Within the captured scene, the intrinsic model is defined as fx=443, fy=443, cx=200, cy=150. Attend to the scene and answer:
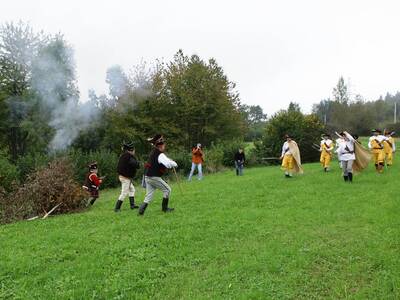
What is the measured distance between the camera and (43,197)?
13.6 meters

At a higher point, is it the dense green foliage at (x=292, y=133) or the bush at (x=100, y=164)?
the dense green foliage at (x=292, y=133)

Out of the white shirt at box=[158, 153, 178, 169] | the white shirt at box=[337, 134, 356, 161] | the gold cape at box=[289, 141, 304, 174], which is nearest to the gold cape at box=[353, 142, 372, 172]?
the white shirt at box=[337, 134, 356, 161]

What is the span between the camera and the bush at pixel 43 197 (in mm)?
13451

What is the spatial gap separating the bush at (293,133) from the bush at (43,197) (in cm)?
2059

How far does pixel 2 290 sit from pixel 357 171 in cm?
1466

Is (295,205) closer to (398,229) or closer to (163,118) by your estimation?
(398,229)

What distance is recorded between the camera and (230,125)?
43156 mm

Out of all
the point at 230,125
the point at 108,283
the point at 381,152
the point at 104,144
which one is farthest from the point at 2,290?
the point at 230,125

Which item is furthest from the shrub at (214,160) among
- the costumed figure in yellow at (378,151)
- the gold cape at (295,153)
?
the costumed figure in yellow at (378,151)

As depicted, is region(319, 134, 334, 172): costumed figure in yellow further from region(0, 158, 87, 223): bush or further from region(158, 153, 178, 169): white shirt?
region(0, 158, 87, 223): bush

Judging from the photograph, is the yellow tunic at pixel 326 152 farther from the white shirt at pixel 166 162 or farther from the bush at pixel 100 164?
the bush at pixel 100 164

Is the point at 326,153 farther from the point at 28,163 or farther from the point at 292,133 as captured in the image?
the point at 28,163

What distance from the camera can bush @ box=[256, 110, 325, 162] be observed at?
3219 cm

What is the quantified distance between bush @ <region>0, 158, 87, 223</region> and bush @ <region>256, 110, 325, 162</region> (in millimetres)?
20586
